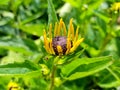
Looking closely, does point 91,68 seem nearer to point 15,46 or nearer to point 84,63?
point 84,63

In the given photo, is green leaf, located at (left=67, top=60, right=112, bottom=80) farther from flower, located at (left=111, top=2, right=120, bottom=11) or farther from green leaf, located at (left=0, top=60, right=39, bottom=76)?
flower, located at (left=111, top=2, right=120, bottom=11)

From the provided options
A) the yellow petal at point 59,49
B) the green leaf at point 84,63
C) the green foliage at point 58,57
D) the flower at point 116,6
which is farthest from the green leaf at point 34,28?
the yellow petal at point 59,49

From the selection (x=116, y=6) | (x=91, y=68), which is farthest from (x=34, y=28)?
(x=91, y=68)

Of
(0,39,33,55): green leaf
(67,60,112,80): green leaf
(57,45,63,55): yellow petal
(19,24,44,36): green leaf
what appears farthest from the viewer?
(19,24,44,36): green leaf

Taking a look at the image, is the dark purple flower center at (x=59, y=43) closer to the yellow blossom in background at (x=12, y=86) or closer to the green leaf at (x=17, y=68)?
the green leaf at (x=17, y=68)

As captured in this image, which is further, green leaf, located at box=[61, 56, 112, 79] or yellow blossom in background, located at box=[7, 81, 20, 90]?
yellow blossom in background, located at box=[7, 81, 20, 90]

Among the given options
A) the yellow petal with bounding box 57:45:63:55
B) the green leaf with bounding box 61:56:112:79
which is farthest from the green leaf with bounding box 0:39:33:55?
the yellow petal with bounding box 57:45:63:55
